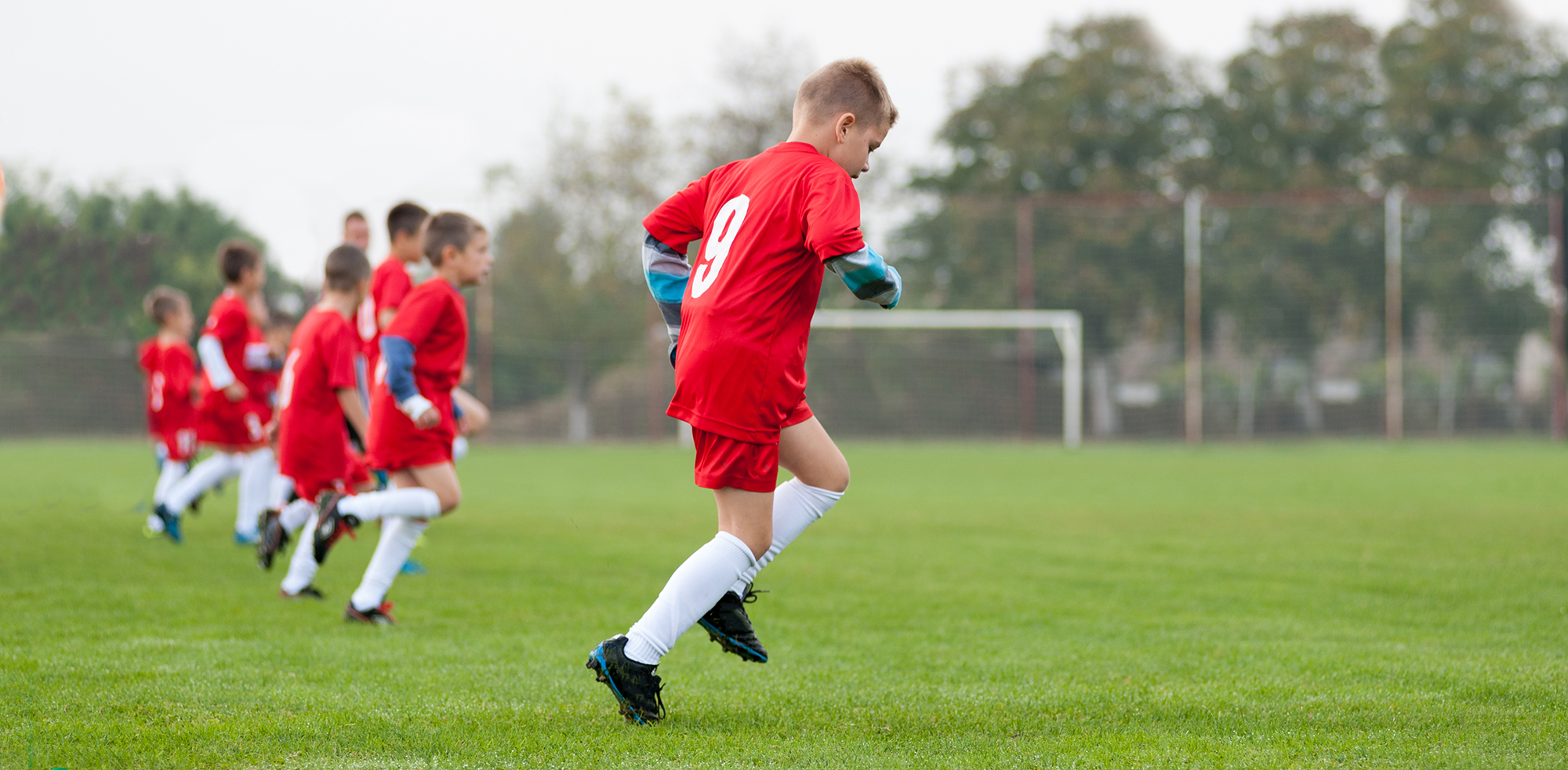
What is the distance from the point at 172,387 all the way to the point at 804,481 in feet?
22.7

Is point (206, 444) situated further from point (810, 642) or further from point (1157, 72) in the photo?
point (1157, 72)

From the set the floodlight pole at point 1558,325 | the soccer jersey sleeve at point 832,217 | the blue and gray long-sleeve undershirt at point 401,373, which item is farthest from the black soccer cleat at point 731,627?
the floodlight pole at point 1558,325

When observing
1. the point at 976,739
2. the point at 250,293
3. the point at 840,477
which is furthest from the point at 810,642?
the point at 250,293

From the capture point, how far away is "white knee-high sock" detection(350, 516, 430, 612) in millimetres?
4613

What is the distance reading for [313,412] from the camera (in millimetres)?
5602

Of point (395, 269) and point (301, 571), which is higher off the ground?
point (395, 269)

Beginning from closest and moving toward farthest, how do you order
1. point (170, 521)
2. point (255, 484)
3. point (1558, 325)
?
point (170, 521), point (255, 484), point (1558, 325)

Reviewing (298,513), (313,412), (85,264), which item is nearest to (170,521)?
(298,513)

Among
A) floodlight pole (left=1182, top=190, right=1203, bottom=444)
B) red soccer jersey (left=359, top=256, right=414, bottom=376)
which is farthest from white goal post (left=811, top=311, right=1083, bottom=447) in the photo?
red soccer jersey (left=359, top=256, right=414, bottom=376)

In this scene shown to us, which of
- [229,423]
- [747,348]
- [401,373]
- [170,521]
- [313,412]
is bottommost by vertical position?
[170,521]

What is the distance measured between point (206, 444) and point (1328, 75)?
3282cm

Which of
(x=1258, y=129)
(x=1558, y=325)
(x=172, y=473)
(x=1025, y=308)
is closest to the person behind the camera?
(x=172, y=473)

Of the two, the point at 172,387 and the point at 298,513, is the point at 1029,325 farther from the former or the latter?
the point at 298,513

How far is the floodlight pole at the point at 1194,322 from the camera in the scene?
75.2ft
